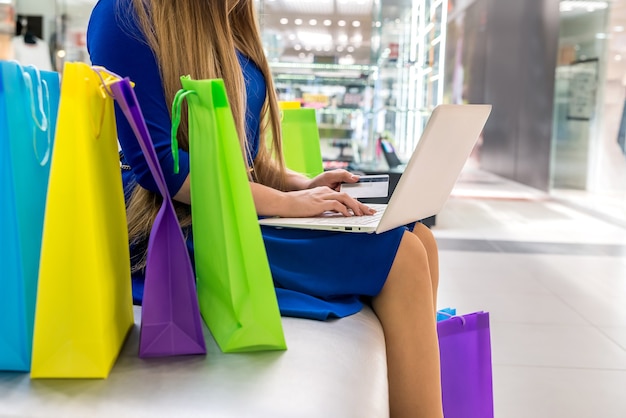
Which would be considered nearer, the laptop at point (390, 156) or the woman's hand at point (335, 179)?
the woman's hand at point (335, 179)

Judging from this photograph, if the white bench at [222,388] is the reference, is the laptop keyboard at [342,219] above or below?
above

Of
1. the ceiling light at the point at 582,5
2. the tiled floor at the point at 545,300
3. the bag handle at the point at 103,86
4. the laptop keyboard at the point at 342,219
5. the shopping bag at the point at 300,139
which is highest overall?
the ceiling light at the point at 582,5

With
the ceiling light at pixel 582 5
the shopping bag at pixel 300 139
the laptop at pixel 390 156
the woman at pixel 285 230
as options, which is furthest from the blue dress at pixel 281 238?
the ceiling light at pixel 582 5

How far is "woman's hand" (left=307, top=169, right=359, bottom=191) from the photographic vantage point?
1412 millimetres

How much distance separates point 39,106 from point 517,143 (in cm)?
1028

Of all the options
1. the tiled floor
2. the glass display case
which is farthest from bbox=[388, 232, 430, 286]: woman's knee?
the glass display case

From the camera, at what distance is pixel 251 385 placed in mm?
791

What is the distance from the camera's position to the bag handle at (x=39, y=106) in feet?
2.70

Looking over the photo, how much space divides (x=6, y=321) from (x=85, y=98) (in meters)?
0.28

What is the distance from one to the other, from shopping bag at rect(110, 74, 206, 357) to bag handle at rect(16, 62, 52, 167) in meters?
0.13

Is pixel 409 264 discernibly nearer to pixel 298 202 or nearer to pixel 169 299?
pixel 298 202

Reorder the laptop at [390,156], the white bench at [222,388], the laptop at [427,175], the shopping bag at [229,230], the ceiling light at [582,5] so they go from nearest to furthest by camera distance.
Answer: the white bench at [222,388], the shopping bag at [229,230], the laptop at [427,175], the laptop at [390,156], the ceiling light at [582,5]

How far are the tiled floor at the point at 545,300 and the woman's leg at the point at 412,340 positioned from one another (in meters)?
0.69

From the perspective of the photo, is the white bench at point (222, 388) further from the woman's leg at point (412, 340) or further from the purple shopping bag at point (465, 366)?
the purple shopping bag at point (465, 366)
